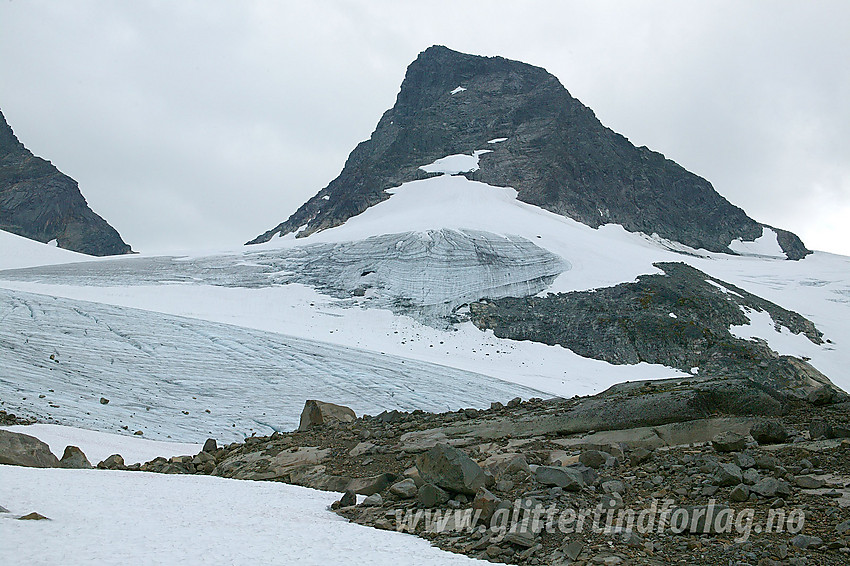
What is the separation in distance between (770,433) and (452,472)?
13.5 feet

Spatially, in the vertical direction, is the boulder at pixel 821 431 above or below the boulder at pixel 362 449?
above

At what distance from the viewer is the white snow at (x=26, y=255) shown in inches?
1241

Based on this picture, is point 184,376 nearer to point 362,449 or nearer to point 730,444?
point 362,449

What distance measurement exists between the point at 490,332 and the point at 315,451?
52.0 feet

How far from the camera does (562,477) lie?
675 centimetres

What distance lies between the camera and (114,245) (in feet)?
294

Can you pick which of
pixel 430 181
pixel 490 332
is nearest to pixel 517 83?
pixel 430 181

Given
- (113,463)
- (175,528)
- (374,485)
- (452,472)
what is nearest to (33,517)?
(175,528)

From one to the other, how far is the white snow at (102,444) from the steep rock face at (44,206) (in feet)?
269

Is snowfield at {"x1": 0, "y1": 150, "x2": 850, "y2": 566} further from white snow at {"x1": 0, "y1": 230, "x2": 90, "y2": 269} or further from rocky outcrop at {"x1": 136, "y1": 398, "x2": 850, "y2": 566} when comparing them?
rocky outcrop at {"x1": 136, "y1": 398, "x2": 850, "y2": 566}

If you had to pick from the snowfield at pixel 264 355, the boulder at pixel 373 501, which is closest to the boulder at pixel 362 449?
the snowfield at pixel 264 355

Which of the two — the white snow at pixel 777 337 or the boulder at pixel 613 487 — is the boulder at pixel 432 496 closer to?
the boulder at pixel 613 487

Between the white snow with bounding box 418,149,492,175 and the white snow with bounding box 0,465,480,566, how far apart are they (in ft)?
164

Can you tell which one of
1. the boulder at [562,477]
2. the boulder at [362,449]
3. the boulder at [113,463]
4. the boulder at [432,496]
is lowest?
the boulder at [113,463]
